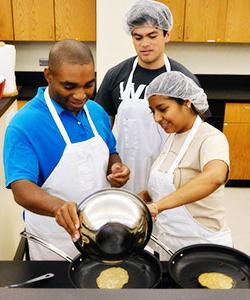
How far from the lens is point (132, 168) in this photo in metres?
2.21

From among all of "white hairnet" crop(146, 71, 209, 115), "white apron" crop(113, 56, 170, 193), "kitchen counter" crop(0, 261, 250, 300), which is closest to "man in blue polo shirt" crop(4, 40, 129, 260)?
"white hairnet" crop(146, 71, 209, 115)

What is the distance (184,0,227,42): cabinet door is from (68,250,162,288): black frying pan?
2960 millimetres

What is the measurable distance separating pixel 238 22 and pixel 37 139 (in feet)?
9.75

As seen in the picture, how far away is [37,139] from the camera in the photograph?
1423 millimetres

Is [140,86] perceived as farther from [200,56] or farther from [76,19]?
[200,56]

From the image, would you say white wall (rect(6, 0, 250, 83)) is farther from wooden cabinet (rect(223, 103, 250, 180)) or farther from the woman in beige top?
the woman in beige top

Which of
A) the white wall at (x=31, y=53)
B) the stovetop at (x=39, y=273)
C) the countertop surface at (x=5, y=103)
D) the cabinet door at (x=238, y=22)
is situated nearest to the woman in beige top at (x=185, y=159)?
the stovetop at (x=39, y=273)

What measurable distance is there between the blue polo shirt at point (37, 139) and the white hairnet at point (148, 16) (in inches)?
28.2

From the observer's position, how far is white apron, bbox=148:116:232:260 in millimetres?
1609

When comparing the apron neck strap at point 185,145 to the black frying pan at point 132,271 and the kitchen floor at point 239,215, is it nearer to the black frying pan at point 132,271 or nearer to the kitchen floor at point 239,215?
the black frying pan at point 132,271

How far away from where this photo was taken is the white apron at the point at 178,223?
1609mm

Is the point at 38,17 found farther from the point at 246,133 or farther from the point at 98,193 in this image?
the point at 98,193

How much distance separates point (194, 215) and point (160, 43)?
0.91 meters

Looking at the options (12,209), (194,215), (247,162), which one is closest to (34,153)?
(194,215)
